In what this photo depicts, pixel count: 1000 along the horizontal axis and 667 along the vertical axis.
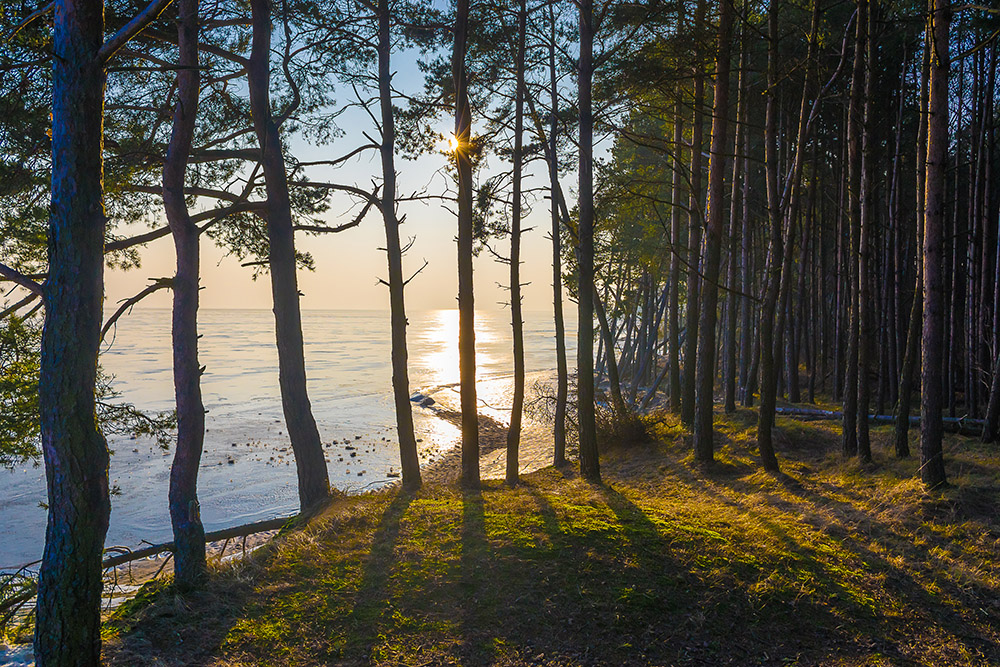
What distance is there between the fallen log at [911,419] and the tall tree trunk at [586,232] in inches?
208

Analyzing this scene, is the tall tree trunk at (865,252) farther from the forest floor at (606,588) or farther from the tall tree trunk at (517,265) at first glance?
the tall tree trunk at (517,265)

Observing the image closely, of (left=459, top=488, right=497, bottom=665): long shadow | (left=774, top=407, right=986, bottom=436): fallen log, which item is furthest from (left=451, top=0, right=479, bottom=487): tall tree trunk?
(left=774, top=407, right=986, bottom=436): fallen log

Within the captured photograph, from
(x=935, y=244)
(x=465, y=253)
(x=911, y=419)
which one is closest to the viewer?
(x=935, y=244)

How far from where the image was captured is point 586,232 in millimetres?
9438

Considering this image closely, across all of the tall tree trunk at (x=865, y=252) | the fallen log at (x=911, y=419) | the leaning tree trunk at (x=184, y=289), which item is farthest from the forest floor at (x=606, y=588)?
the fallen log at (x=911, y=419)

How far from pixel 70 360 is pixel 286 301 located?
4.89 m

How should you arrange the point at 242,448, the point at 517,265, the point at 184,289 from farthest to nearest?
1. the point at 242,448
2. the point at 517,265
3. the point at 184,289

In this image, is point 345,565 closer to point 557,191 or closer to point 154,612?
point 154,612

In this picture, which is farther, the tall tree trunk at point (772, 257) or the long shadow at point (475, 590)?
the tall tree trunk at point (772, 257)

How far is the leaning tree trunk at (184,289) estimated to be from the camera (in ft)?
19.2

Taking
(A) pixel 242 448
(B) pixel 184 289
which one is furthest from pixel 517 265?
(A) pixel 242 448

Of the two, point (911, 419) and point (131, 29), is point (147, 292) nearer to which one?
point (131, 29)

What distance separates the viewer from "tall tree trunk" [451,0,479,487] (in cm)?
897

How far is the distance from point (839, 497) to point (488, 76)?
9.89m
